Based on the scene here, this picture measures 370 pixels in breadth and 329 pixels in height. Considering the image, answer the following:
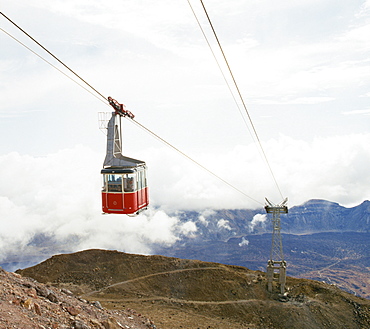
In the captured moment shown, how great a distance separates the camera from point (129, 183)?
20.7m

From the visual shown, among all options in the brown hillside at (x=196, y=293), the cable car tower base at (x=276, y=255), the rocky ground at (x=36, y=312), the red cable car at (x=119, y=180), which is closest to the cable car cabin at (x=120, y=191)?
the red cable car at (x=119, y=180)

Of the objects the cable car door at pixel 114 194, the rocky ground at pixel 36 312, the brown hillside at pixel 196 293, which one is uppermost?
the cable car door at pixel 114 194

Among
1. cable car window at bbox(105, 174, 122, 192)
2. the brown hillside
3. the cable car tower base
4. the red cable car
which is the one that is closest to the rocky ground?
the red cable car

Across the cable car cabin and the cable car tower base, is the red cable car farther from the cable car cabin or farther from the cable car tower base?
the cable car tower base

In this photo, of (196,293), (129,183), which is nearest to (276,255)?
(196,293)

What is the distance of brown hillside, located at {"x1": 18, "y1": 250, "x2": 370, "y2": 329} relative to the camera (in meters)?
33.5

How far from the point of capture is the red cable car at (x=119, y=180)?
2066 centimetres

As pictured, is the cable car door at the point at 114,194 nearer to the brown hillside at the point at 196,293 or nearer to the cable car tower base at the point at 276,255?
the brown hillside at the point at 196,293

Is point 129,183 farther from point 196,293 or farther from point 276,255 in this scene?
Answer: point 276,255

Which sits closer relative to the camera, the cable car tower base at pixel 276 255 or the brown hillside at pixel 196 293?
the brown hillside at pixel 196 293

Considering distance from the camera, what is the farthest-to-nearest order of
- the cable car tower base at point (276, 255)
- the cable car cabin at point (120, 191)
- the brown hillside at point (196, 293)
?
the cable car tower base at point (276, 255) < the brown hillside at point (196, 293) < the cable car cabin at point (120, 191)

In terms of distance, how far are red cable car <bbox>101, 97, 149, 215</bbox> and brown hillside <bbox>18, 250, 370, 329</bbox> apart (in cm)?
1347

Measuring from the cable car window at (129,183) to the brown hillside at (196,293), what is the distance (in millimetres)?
14399

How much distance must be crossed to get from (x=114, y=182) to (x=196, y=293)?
75.8ft
